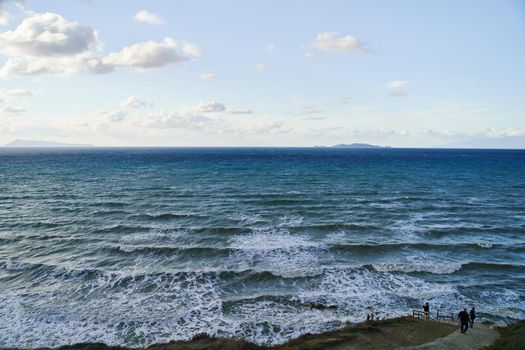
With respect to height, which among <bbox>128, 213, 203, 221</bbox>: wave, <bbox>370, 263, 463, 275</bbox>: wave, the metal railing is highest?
<bbox>128, 213, 203, 221</bbox>: wave

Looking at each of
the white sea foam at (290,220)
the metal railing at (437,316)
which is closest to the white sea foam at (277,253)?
the white sea foam at (290,220)

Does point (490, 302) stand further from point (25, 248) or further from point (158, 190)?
point (158, 190)

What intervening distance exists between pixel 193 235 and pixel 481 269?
2897cm

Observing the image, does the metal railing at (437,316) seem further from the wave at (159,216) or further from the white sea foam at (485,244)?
the wave at (159,216)

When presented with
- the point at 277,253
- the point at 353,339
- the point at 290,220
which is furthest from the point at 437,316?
the point at 290,220

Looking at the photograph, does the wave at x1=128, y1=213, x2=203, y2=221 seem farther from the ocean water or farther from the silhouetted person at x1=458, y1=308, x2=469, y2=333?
the silhouetted person at x1=458, y1=308, x2=469, y2=333

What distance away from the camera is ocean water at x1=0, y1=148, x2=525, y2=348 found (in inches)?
970

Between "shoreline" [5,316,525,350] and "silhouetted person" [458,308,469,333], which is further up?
"silhouetted person" [458,308,469,333]

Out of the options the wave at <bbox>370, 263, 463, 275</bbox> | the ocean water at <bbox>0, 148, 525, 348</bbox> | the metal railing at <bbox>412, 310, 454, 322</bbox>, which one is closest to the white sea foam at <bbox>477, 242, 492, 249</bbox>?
the ocean water at <bbox>0, 148, 525, 348</bbox>

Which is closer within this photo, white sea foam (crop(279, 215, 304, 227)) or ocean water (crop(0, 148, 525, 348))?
ocean water (crop(0, 148, 525, 348))

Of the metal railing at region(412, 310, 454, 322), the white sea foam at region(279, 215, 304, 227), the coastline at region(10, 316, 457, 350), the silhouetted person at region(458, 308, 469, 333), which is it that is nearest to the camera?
the coastline at region(10, 316, 457, 350)

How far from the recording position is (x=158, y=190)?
231ft

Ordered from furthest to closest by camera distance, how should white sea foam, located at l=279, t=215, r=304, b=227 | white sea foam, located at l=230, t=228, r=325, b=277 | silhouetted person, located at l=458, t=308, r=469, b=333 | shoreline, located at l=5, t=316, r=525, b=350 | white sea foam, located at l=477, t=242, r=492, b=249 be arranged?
white sea foam, located at l=279, t=215, r=304, b=227 < white sea foam, located at l=477, t=242, r=492, b=249 < white sea foam, located at l=230, t=228, r=325, b=277 < silhouetted person, located at l=458, t=308, r=469, b=333 < shoreline, located at l=5, t=316, r=525, b=350

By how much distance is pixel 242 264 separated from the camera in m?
32.8
